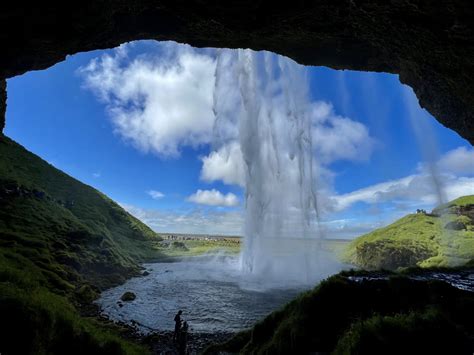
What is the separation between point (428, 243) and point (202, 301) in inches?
2870

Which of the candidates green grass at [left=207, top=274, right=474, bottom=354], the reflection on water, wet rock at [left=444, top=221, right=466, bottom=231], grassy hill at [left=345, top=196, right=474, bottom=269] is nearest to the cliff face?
green grass at [left=207, top=274, right=474, bottom=354]

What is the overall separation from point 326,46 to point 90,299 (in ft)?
151

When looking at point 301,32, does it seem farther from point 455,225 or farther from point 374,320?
point 455,225

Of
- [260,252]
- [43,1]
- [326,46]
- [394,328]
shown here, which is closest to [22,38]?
[43,1]

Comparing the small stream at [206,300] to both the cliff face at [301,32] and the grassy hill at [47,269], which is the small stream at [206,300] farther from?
the cliff face at [301,32]

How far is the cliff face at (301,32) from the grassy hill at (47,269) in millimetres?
17212

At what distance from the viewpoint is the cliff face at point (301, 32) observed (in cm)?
1798

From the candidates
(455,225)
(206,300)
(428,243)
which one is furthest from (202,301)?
(455,225)

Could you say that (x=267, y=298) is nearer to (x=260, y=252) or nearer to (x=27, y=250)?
(x=260, y=252)

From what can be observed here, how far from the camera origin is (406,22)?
18.3m

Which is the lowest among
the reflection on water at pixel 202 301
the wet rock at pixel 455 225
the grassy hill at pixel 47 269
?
the reflection on water at pixel 202 301

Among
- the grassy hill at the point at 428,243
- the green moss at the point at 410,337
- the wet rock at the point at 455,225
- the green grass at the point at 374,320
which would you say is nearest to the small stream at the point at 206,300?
the green grass at the point at 374,320

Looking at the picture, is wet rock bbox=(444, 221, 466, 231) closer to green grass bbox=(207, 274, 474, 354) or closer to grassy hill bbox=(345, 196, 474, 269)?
grassy hill bbox=(345, 196, 474, 269)

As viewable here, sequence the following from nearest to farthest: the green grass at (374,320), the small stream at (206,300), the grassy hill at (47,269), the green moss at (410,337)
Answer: the green moss at (410,337)
the green grass at (374,320)
the grassy hill at (47,269)
the small stream at (206,300)
